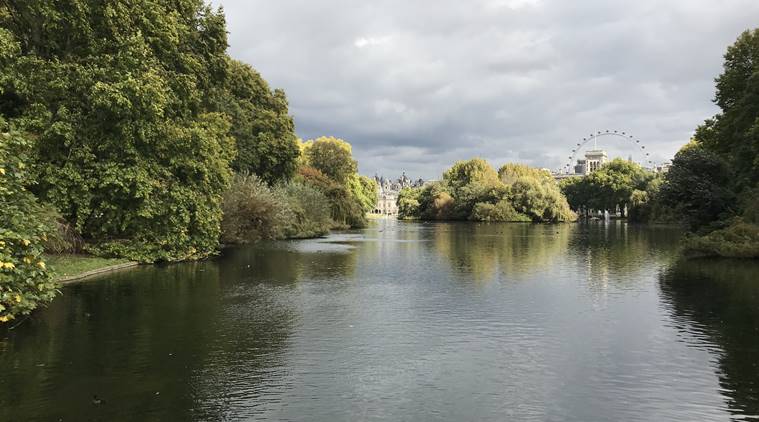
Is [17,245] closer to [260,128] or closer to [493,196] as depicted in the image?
[260,128]

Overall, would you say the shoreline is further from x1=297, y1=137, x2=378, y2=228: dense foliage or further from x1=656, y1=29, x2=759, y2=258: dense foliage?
x1=297, y1=137, x2=378, y2=228: dense foliage

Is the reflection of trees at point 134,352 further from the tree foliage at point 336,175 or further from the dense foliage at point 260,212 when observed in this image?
the tree foliage at point 336,175

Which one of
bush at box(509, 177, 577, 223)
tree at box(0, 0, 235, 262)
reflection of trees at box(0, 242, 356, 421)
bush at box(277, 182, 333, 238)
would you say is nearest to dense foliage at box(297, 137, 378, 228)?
A: bush at box(277, 182, 333, 238)

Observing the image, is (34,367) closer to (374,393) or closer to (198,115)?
(374,393)

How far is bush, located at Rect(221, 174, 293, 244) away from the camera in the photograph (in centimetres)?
4291

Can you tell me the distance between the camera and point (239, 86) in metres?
56.6

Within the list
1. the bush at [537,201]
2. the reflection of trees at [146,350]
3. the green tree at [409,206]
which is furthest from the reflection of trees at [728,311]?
the green tree at [409,206]

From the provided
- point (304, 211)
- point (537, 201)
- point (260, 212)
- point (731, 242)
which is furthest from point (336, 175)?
point (731, 242)

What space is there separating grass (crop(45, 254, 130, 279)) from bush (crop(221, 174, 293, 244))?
44.4ft

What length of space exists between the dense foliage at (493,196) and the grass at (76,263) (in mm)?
88302

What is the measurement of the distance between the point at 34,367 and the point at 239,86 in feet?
156

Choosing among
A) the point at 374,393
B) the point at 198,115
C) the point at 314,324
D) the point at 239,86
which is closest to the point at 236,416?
the point at 374,393

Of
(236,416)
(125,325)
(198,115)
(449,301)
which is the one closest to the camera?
(236,416)

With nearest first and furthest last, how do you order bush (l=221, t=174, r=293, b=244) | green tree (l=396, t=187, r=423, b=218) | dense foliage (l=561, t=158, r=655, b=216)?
bush (l=221, t=174, r=293, b=244) → dense foliage (l=561, t=158, r=655, b=216) → green tree (l=396, t=187, r=423, b=218)
